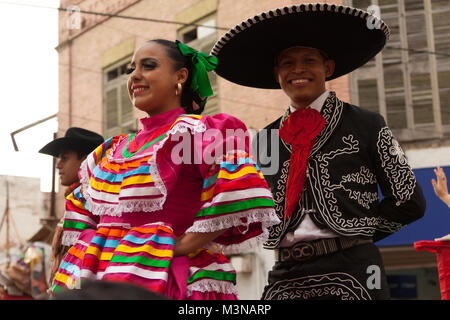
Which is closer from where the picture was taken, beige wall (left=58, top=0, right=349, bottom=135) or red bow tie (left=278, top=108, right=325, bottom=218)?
red bow tie (left=278, top=108, right=325, bottom=218)

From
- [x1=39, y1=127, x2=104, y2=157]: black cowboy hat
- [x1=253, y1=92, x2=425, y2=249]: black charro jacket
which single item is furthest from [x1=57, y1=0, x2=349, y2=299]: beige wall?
[x1=253, y1=92, x2=425, y2=249]: black charro jacket

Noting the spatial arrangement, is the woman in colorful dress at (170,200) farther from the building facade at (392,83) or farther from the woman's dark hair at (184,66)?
the building facade at (392,83)

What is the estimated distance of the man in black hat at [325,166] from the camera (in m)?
2.88

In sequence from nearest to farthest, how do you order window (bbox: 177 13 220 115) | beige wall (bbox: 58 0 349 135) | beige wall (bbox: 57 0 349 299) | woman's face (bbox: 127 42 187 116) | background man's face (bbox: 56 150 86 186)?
woman's face (bbox: 127 42 187 116), background man's face (bbox: 56 150 86 186), beige wall (bbox: 57 0 349 299), beige wall (bbox: 58 0 349 135), window (bbox: 177 13 220 115)

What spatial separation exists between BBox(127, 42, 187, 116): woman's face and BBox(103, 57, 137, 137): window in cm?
866

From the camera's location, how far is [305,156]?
3.05 metres

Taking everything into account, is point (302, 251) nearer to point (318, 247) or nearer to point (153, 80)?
point (318, 247)

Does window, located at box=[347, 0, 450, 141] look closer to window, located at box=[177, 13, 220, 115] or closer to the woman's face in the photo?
window, located at box=[177, 13, 220, 115]

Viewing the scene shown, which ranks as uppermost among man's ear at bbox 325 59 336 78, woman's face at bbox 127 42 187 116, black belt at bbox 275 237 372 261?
man's ear at bbox 325 59 336 78

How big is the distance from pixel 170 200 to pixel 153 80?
0.53 metres

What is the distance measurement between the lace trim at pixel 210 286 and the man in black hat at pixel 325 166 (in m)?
0.55

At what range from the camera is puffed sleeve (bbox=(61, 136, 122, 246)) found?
2818 mm

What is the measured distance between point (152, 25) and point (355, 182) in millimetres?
8414
